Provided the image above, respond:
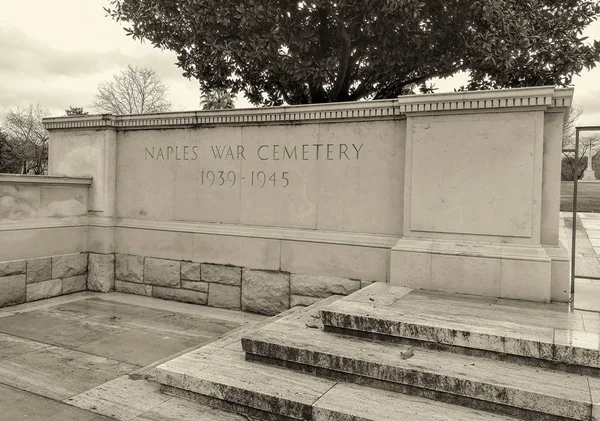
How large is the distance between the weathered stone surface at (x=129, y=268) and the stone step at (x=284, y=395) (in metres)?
3.91

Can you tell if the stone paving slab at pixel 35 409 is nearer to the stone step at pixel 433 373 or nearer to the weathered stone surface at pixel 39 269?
the stone step at pixel 433 373

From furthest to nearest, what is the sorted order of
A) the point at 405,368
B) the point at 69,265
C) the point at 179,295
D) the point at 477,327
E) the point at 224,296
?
the point at 69,265, the point at 179,295, the point at 224,296, the point at 477,327, the point at 405,368

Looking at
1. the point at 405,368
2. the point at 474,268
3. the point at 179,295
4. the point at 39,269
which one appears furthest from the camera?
the point at 179,295

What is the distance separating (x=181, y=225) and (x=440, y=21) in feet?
22.3

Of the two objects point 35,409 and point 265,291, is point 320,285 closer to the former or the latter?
point 265,291

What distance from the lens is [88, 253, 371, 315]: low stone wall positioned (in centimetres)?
→ 634

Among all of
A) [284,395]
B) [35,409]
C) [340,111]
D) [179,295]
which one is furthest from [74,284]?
[284,395]

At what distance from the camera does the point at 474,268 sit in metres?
5.17

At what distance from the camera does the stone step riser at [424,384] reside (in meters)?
2.95

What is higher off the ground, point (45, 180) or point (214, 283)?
point (45, 180)

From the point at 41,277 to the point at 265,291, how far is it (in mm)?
3352

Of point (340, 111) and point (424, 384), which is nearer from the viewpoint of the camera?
point (424, 384)

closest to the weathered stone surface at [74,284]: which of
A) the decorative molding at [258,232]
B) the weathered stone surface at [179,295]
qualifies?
the decorative molding at [258,232]

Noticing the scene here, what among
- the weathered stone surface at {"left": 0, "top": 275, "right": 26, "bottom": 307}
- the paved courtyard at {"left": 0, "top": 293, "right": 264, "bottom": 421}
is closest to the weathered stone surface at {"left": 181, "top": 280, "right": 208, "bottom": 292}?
the paved courtyard at {"left": 0, "top": 293, "right": 264, "bottom": 421}
